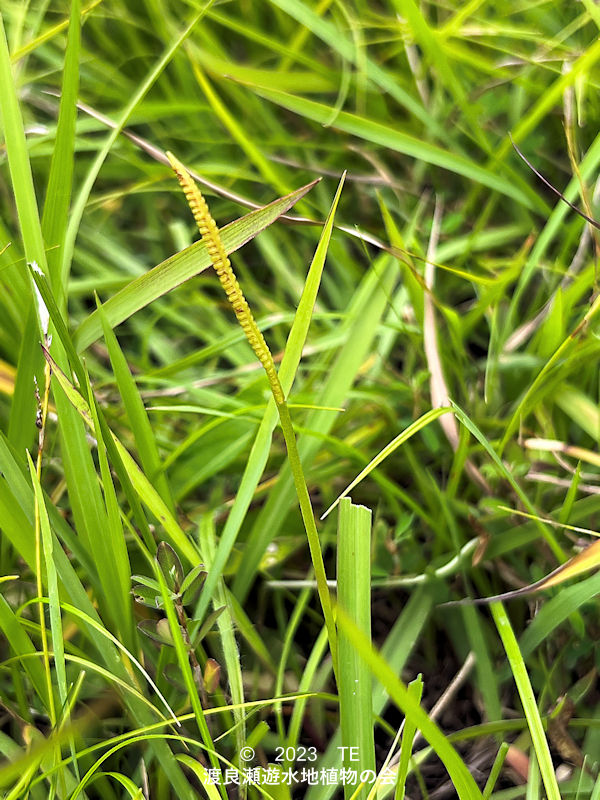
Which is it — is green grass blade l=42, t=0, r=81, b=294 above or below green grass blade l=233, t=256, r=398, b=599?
above

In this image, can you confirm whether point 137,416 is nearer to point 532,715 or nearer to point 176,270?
point 176,270

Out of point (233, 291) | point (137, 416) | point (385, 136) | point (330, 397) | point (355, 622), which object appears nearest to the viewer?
point (233, 291)

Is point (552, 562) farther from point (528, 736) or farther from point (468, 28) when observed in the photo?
point (468, 28)

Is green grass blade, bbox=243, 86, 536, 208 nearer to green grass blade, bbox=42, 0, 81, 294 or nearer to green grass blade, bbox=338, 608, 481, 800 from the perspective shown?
green grass blade, bbox=42, 0, 81, 294

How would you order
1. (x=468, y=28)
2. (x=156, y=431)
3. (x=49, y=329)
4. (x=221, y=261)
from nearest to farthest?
(x=221, y=261) < (x=49, y=329) < (x=156, y=431) < (x=468, y=28)

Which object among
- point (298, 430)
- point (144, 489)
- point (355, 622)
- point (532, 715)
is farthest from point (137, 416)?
point (532, 715)

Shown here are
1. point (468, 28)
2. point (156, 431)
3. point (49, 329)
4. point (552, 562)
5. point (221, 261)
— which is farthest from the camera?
point (468, 28)

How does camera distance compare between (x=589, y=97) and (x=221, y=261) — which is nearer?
(x=221, y=261)

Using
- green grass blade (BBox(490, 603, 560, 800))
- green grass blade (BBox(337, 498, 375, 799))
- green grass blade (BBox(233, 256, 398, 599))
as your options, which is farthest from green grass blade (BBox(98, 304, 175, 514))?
green grass blade (BBox(490, 603, 560, 800))

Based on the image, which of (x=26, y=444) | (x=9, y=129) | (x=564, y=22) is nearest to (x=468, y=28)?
(x=564, y=22)

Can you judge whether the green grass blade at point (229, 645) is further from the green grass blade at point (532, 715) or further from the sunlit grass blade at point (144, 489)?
the green grass blade at point (532, 715)

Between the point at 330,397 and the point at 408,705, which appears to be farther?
the point at 330,397
